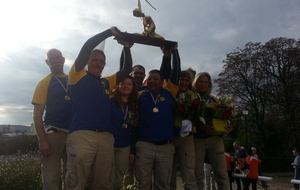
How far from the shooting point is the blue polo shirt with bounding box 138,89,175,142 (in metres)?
5.32

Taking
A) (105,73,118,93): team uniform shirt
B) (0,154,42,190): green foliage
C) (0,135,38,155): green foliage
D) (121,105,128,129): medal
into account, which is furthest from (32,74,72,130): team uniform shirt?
(0,135,38,155): green foliage

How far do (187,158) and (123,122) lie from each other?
1.07 metres

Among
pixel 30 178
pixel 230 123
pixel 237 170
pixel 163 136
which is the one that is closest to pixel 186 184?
pixel 163 136

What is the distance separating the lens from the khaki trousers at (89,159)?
14.7 ft

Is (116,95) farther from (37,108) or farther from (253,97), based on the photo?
(253,97)

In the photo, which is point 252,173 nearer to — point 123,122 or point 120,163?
point 120,163

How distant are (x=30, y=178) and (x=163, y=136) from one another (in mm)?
6492

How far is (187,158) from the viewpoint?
563cm

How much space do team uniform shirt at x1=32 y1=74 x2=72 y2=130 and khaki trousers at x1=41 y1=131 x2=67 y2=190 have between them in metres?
0.14

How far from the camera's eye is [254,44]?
39.5m

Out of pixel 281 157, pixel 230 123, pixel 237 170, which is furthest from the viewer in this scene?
pixel 281 157

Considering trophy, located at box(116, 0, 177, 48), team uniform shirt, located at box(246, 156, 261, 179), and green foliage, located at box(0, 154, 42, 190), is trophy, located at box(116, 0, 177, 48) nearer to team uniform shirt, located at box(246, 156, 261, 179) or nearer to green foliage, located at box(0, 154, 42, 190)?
green foliage, located at box(0, 154, 42, 190)

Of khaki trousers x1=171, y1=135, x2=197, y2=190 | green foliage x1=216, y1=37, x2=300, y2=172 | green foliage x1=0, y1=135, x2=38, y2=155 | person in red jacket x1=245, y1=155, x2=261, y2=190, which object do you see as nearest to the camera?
khaki trousers x1=171, y1=135, x2=197, y2=190

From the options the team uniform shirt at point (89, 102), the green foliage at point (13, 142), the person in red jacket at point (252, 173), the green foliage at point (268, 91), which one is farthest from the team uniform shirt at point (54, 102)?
the green foliage at point (268, 91)
